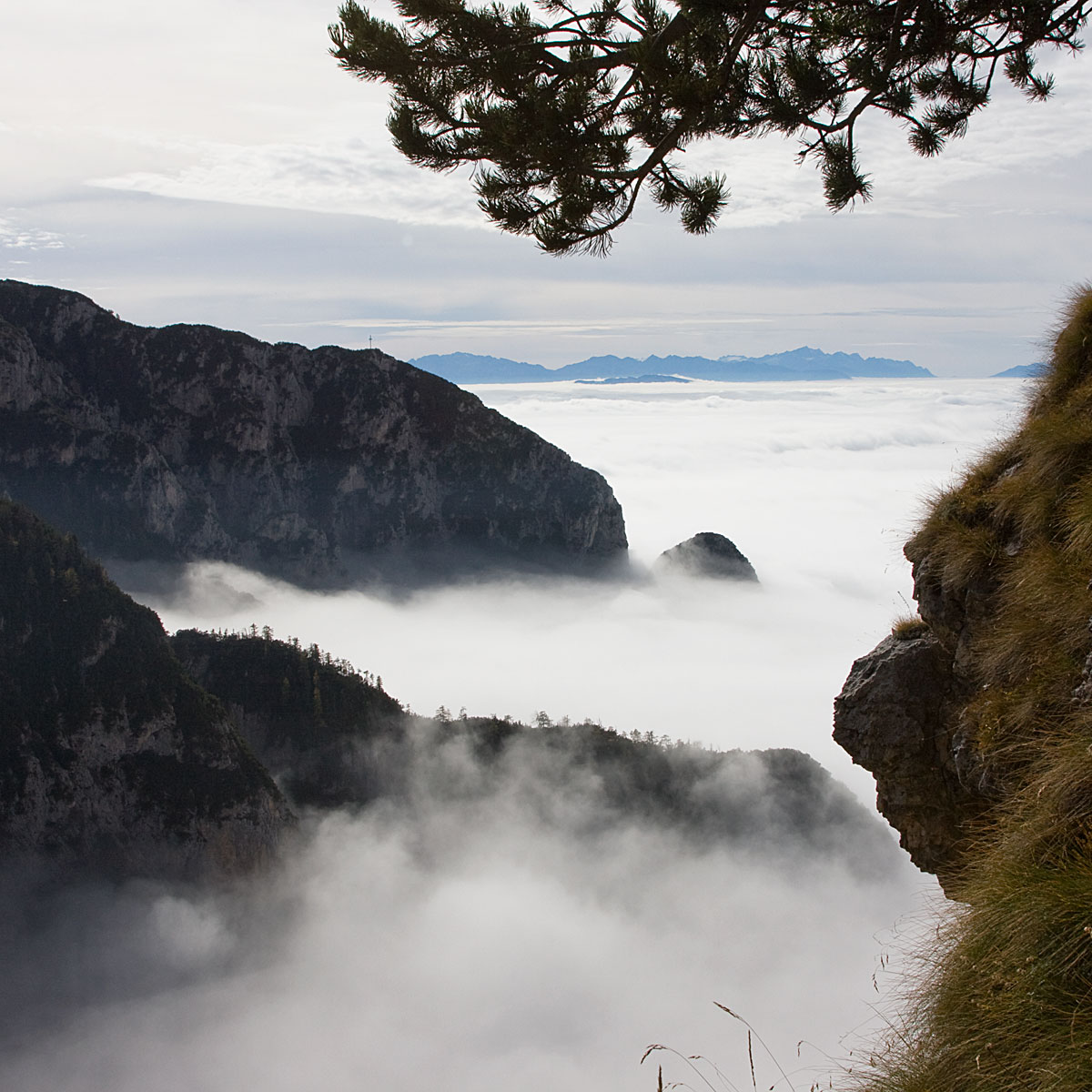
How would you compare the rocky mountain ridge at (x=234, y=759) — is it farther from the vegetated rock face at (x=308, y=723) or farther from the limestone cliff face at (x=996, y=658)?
the limestone cliff face at (x=996, y=658)

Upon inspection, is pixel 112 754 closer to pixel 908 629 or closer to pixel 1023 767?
pixel 908 629

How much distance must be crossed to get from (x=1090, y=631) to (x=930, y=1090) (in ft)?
13.4

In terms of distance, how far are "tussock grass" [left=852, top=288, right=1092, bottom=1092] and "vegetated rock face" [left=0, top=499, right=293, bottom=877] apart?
399 feet

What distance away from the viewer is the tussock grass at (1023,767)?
440 cm

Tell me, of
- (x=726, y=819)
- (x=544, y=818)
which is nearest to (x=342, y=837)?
(x=544, y=818)

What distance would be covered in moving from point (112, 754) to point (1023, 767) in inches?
5082

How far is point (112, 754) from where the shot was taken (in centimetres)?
11512

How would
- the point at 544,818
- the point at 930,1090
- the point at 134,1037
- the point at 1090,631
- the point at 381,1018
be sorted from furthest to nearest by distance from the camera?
the point at 544,818 → the point at 381,1018 → the point at 134,1037 → the point at 1090,631 → the point at 930,1090

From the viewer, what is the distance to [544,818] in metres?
140

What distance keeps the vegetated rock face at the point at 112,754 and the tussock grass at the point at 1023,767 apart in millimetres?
121532

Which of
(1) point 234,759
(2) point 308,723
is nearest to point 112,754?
(1) point 234,759

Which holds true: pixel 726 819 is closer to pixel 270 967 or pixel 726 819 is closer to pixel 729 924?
pixel 729 924

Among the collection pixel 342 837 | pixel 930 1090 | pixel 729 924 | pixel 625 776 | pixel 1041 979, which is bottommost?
pixel 729 924

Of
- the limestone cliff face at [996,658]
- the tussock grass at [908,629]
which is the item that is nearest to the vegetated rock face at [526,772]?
the tussock grass at [908,629]
